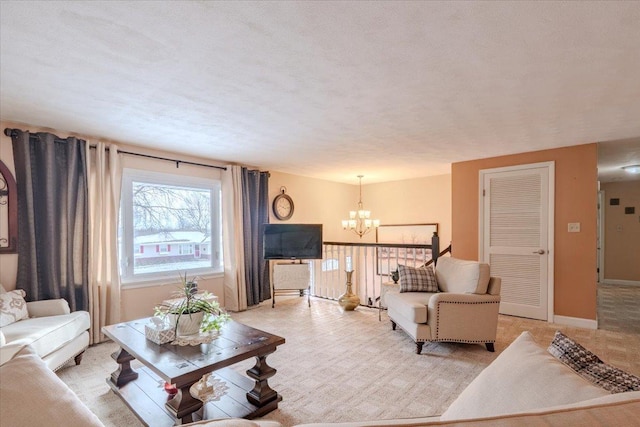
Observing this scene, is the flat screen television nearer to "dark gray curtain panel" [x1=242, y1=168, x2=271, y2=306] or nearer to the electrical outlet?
"dark gray curtain panel" [x1=242, y1=168, x2=271, y2=306]

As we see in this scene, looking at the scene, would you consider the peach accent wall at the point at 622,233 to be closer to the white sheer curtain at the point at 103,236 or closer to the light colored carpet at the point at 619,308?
the light colored carpet at the point at 619,308

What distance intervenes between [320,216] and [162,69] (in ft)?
15.1

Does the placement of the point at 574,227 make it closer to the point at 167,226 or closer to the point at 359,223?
the point at 359,223

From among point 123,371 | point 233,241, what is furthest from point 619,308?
point 123,371

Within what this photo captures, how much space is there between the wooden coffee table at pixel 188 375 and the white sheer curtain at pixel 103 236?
1.20 metres

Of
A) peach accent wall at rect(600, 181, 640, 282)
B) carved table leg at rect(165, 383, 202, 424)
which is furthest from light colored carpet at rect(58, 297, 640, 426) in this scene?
peach accent wall at rect(600, 181, 640, 282)

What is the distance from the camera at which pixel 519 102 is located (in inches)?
99.7

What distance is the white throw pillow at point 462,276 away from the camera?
3.13 metres

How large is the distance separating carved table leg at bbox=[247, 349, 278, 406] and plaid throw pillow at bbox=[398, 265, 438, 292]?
81.3 inches

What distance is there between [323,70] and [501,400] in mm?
1881

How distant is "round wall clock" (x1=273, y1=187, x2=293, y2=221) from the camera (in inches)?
215

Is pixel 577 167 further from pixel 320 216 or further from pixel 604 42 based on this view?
pixel 320 216

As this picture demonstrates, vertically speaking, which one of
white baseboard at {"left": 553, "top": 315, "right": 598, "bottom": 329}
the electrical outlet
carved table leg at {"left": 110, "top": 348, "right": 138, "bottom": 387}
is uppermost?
the electrical outlet

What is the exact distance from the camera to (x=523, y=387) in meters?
0.84
